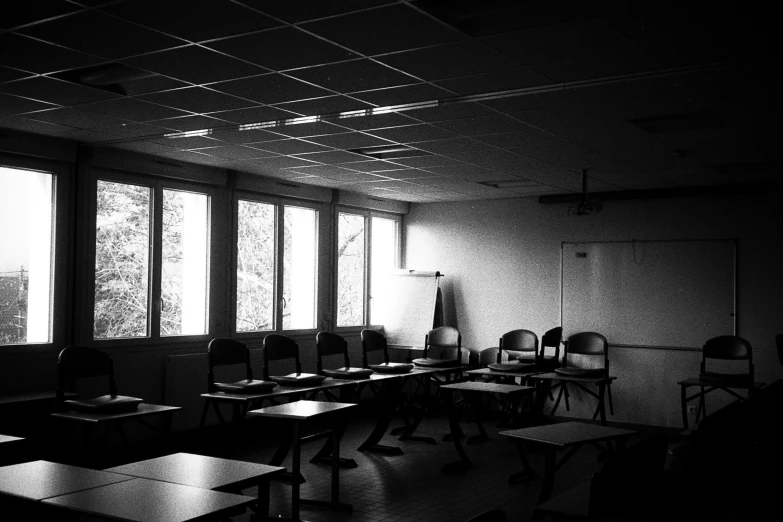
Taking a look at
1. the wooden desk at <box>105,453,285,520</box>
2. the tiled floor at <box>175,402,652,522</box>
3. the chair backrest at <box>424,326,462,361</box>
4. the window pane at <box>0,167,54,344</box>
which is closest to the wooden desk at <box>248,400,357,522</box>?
the tiled floor at <box>175,402,652,522</box>

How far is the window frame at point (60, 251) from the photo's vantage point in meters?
6.92

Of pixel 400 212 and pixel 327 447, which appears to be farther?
pixel 400 212

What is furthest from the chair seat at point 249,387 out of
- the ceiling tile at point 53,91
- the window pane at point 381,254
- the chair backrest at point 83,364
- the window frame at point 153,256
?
the window pane at point 381,254

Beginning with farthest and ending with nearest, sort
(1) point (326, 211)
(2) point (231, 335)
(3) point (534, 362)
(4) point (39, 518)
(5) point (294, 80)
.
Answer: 1. (1) point (326, 211)
2. (3) point (534, 362)
3. (2) point (231, 335)
4. (5) point (294, 80)
5. (4) point (39, 518)

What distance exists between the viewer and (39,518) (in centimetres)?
315

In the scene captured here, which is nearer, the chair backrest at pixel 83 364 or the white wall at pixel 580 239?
the chair backrest at pixel 83 364

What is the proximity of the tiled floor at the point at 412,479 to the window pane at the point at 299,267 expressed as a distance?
1.71 meters

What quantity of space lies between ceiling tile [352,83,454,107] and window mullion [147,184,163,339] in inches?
138

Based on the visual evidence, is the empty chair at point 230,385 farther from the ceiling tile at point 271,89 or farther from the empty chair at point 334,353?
the ceiling tile at point 271,89

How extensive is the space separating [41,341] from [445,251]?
596cm

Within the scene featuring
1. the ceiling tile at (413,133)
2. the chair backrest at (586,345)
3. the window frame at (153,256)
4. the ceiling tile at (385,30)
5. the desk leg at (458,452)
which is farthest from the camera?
the chair backrest at (586,345)

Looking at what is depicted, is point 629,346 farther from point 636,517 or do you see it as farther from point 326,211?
point 636,517

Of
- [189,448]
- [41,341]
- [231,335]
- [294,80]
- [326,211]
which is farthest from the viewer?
[326,211]

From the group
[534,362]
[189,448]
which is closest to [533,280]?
[534,362]
